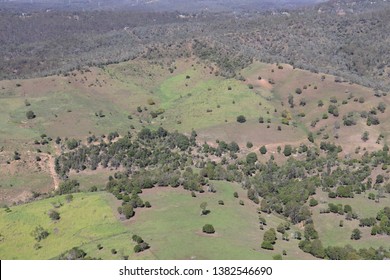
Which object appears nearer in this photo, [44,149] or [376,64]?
[44,149]

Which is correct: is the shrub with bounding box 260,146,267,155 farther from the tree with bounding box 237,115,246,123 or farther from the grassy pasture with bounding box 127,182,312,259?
the grassy pasture with bounding box 127,182,312,259

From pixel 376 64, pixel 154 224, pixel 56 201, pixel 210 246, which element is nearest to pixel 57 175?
pixel 56 201

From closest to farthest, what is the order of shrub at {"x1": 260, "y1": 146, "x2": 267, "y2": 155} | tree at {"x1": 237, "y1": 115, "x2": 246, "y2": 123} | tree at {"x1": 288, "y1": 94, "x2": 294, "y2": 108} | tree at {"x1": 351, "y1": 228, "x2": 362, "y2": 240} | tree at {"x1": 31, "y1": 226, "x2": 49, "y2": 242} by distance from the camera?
tree at {"x1": 31, "y1": 226, "x2": 49, "y2": 242} < tree at {"x1": 351, "y1": 228, "x2": 362, "y2": 240} < shrub at {"x1": 260, "y1": 146, "x2": 267, "y2": 155} < tree at {"x1": 237, "y1": 115, "x2": 246, "y2": 123} < tree at {"x1": 288, "y1": 94, "x2": 294, "y2": 108}

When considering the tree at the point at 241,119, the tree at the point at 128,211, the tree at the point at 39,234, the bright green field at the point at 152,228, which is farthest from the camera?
the tree at the point at 241,119

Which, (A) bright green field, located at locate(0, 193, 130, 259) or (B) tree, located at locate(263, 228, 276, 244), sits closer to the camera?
(B) tree, located at locate(263, 228, 276, 244)

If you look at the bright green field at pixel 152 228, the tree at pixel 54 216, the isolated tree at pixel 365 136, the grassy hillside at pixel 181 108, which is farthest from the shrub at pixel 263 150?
the tree at pixel 54 216

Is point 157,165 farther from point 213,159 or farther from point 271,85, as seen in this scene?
point 271,85

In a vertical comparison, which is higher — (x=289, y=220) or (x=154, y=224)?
(x=154, y=224)

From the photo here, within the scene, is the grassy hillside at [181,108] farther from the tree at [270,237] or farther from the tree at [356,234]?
the tree at [270,237]

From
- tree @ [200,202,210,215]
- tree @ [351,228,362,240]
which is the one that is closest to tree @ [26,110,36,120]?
tree @ [200,202,210,215]

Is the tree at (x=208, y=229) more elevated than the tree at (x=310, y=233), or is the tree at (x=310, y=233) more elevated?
the tree at (x=208, y=229)

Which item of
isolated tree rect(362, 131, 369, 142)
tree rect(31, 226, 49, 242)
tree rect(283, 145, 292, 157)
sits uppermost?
tree rect(31, 226, 49, 242)
